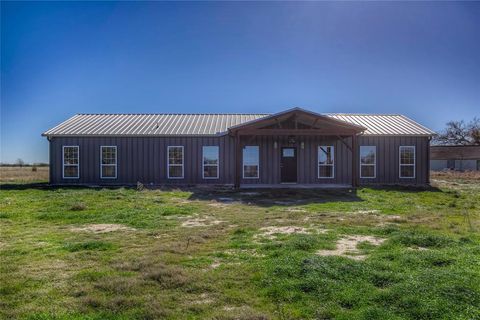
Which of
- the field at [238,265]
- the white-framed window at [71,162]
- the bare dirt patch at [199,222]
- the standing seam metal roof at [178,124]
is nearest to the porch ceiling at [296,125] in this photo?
the standing seam metal roof at [178,124]

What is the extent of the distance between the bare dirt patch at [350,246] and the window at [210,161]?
36.6 ft

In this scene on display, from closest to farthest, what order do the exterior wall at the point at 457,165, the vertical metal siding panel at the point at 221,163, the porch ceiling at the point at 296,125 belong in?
the porch ceiling at the point at 296,125, the vertical metal siding panel at the point at 221,163, the exterior wall at the point at 457,165

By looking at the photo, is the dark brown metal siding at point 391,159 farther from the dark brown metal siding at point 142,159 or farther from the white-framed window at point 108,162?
the white-framed window at point 108,162

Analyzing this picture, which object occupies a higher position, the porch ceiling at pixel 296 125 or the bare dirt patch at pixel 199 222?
the porch ceiling at pixel 296 125

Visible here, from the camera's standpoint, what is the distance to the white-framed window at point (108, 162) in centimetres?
1708

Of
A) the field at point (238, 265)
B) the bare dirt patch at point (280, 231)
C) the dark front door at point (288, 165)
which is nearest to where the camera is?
the field at point (238, 265)

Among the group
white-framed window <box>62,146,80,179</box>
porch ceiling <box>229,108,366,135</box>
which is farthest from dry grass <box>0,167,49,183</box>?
porch ceiling <box>229,108,366,135</box>

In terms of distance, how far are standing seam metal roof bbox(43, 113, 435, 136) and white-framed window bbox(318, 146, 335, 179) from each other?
6.36ft

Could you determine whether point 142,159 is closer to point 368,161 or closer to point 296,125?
point 296,125

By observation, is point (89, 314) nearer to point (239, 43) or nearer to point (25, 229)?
point (25, 229)

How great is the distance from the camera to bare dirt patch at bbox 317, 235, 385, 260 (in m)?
5.00

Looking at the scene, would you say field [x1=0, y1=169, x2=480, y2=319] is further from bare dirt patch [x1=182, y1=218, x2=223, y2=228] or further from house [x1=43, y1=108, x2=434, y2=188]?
house [x1=43, y1=108, x2=434, y2=188]

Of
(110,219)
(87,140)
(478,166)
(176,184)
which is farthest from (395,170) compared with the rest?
(478,166)

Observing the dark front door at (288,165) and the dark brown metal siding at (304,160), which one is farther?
the dark front door at (288,165)
